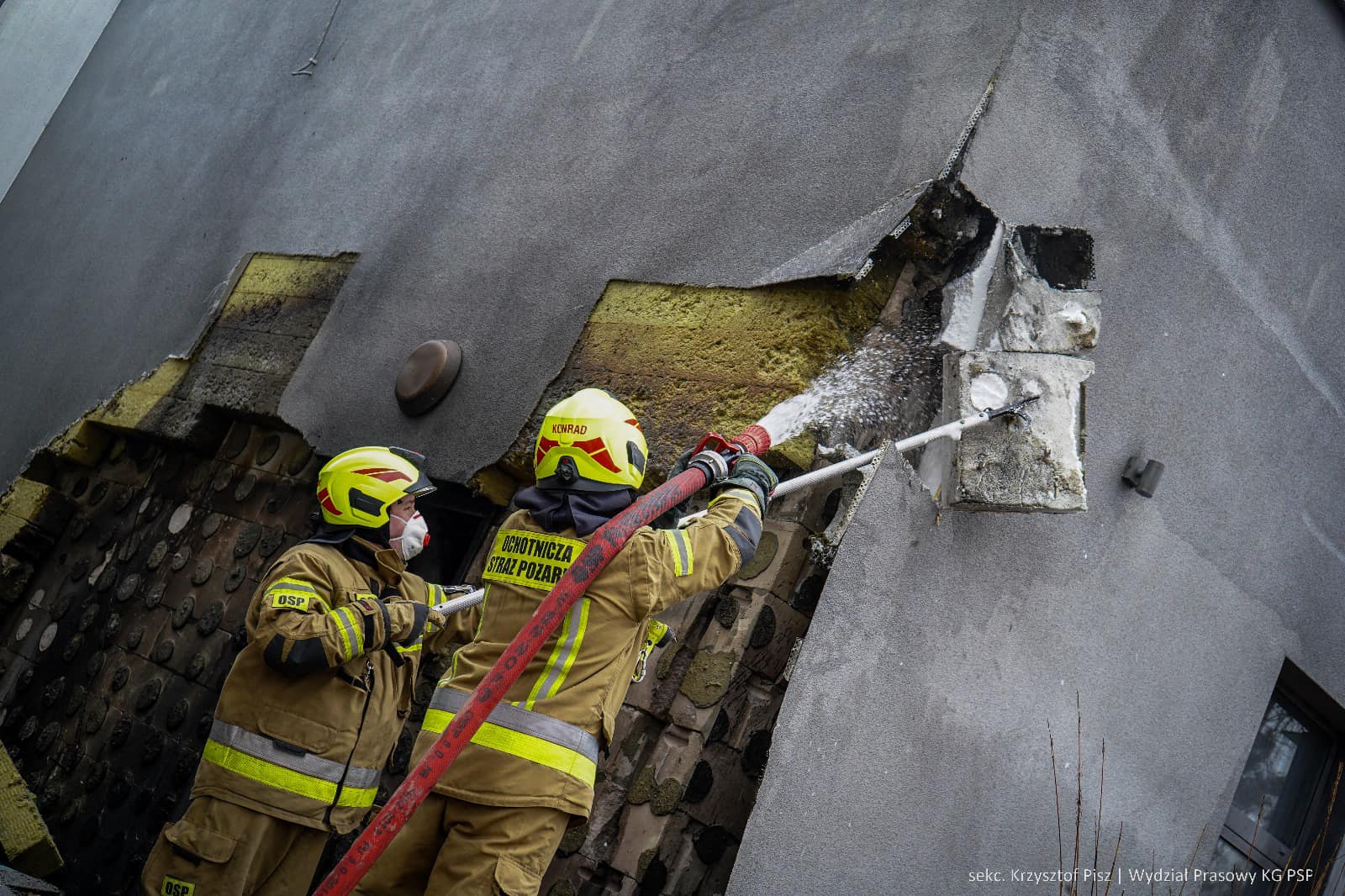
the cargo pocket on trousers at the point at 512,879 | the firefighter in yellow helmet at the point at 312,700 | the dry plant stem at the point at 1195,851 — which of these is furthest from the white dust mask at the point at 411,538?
the dry plant stem at the point at 1195,851

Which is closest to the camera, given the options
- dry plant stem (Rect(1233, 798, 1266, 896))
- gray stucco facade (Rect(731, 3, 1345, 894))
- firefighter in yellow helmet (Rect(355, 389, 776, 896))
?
firefighter in yellow helmet (Rect(355, 389, 776, 896))

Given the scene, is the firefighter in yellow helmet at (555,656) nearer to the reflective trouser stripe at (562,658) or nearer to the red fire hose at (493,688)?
the reflective trouser stripe at (562,658)

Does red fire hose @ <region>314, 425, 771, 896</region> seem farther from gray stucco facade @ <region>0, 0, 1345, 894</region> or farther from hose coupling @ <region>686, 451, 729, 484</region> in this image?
gray stucco facade @ <region>0, 0, 1345, 894</region>

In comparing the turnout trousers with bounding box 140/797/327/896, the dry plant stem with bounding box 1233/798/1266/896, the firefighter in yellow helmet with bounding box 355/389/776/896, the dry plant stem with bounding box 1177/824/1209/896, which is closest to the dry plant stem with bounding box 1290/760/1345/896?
the dry plant stem with bounding box 1233/798/1266/896

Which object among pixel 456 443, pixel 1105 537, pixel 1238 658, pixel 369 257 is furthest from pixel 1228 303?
pixel 369 257

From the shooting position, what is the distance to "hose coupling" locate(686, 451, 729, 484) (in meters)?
3.10

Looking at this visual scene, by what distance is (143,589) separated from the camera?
580cm

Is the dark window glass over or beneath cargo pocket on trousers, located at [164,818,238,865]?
beneath

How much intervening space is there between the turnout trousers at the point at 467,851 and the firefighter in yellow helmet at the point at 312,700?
57 centimetres

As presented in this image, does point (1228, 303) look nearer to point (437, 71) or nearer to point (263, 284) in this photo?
point (437, 71)

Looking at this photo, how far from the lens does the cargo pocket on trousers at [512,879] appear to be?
2.77m

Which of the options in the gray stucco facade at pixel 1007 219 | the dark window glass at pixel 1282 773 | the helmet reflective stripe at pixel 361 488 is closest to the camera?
the gray stucco facade at pixel 1007 219

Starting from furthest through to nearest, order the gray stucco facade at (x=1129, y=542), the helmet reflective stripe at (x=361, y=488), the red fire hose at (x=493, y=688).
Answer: the helmet reflective stripe at (x=361, y=488)
the gray stucco facade at (x=1129, y=542)
the red fire hose at (x=493, y=688)

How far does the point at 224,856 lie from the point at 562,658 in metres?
1.37
